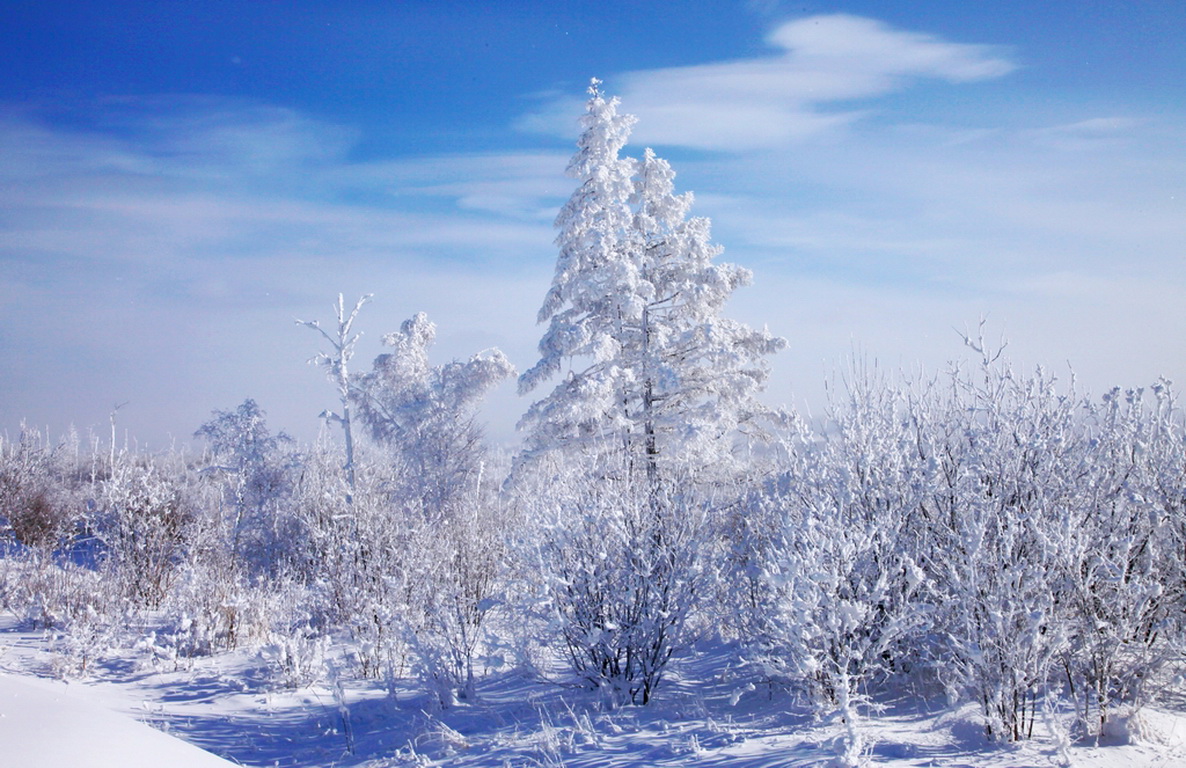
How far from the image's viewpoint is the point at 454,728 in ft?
27.4

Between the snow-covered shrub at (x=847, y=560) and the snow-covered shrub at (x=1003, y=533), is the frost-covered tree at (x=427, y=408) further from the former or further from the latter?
the snow-covered shrub at (x=1003, y=533)

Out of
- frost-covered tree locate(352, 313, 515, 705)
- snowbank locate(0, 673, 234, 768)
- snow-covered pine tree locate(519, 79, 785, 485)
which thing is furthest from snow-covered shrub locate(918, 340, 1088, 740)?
frost-covered tree locate(352, 313, 515, 705)

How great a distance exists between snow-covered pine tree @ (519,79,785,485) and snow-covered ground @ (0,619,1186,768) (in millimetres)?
8899

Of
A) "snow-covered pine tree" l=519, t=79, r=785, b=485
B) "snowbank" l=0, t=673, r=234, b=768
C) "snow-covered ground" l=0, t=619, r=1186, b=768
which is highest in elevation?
"snow-covered pine tree" l=519, t=79, r=785, b=485

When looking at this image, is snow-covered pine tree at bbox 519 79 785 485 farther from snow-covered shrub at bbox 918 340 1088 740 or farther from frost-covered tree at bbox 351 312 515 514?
snow-covered shrub at bbox 918 340 1088 740

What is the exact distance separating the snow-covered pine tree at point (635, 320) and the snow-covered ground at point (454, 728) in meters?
8.90

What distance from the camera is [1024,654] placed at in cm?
636

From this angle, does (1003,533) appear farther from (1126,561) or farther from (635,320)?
(635,320)

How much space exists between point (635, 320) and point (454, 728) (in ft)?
41.7

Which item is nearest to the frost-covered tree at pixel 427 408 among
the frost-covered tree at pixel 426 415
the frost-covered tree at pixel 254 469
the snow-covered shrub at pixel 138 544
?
the frost-covered tree at pixel 426 415

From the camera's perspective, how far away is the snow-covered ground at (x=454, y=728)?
15.4 feet

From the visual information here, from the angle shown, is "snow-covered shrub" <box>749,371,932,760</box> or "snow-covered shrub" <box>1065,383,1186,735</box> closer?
"snow-covered shrub" <box>749,371,932,760</box>

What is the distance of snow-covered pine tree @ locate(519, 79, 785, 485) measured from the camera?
18.7 meters

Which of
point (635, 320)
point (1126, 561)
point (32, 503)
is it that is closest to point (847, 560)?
point (1126, 561)
